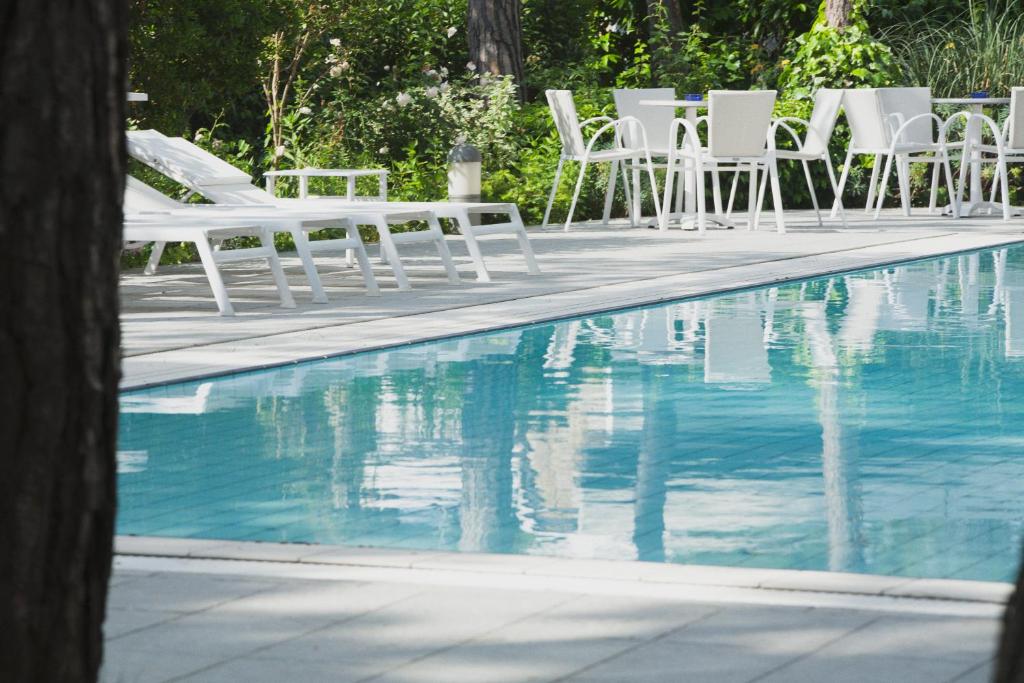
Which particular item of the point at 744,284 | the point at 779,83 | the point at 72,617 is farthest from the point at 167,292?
the point at 779,83

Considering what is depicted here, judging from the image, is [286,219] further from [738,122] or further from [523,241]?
[738,122]

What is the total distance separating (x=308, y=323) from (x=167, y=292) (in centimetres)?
192

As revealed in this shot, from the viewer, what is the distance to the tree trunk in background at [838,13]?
700 inches

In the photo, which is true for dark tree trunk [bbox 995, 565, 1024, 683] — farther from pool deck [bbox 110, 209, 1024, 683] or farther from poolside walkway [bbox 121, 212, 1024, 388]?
poolside walkway [bbox 121, 212, 1024, 388]

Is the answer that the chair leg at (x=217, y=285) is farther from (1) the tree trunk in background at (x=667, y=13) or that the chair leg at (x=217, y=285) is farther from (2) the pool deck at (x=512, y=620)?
(1) the tree trunk in background at (x=667, y=13)

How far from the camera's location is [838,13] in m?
17.8

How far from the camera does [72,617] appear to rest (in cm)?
150

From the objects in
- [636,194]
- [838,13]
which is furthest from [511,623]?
[838,13]

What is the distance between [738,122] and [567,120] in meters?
1.63

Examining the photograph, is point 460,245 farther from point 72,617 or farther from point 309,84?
point 72,617

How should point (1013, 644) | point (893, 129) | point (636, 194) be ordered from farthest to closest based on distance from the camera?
point (893, 129) → point (636, 194) → point (1013, 644)

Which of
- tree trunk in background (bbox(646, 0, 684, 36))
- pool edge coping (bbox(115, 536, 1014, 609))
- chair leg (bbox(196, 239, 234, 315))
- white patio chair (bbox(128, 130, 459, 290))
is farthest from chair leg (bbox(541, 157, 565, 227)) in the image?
pool edge coping (bbox(115, 536, 1014, 609))

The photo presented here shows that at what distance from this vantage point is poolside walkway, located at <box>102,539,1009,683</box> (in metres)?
2.65

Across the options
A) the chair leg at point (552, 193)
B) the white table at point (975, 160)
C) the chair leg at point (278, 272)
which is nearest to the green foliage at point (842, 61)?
the white table at point (975, 160)
